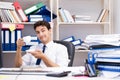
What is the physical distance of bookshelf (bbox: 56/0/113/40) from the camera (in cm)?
382

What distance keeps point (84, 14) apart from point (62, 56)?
4.83ft

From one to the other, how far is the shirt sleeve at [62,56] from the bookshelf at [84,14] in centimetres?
115

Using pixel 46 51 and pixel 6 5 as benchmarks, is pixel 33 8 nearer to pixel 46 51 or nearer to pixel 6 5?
pixel 6 5

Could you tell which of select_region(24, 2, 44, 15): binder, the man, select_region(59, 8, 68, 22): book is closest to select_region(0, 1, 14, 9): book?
select_region(24, 2, 44, 15): binder

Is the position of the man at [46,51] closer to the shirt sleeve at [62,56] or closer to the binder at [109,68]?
the shirt sleeve at [62,56]

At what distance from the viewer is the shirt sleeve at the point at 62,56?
2.53 meters

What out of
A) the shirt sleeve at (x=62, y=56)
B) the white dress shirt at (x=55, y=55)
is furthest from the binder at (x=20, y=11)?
the shirt sleeve at (x=62, y=56)

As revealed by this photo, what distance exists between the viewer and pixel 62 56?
8.41ft

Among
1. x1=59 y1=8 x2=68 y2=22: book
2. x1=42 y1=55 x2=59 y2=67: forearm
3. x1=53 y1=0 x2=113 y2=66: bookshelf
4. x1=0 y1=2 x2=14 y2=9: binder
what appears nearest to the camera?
x1=42 y1=55 x2=59 y2=67: forearm

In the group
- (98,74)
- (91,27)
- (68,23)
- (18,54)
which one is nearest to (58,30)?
(68,23)

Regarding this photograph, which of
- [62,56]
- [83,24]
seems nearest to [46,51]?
[62,56]

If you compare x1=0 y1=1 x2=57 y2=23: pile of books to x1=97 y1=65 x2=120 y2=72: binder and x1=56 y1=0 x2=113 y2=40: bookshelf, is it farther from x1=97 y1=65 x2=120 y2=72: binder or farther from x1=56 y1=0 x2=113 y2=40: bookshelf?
x1=97 y1=65 x2=120 y2=72: binder

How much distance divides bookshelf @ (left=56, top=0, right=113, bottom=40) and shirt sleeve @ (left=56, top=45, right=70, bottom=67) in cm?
115

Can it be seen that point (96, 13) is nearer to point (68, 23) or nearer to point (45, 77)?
point (68, 23)
